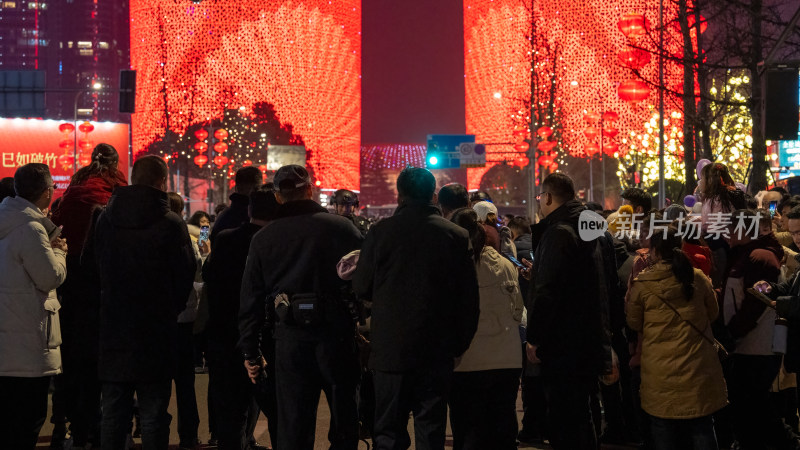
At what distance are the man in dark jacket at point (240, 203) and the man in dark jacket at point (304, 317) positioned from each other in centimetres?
134

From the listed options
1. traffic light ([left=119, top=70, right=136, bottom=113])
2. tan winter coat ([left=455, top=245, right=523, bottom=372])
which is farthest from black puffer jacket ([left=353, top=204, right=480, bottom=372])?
traffic light ([left=119, top=70, right=136, bottom=113])

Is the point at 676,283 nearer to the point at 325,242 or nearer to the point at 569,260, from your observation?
the point at 569,260

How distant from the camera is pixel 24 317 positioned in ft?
21.7

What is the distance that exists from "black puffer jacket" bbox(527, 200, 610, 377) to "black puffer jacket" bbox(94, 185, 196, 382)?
2.12 meters

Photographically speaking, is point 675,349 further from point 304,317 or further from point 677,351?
point 304,317

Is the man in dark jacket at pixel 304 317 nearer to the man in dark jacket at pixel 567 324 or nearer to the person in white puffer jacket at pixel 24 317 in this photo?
the man in dark jacket at pixel 567 324

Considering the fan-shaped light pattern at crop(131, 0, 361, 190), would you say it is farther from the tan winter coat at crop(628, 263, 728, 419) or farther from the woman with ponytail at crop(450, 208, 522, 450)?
the tan winter coat at crop(628, 263, 728, 419)

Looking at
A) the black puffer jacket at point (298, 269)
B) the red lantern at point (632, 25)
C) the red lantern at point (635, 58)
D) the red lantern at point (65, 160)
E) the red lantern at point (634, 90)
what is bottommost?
the black puffer jacket at point (298, 269)

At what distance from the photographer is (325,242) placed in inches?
232

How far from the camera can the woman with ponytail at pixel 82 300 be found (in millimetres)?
7582

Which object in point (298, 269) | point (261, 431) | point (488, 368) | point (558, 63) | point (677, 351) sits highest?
point (558, 63)

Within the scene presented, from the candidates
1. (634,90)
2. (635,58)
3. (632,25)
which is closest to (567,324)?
(635,58)

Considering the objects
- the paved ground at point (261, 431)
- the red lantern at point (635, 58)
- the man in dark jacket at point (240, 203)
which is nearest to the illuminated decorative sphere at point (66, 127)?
the red lantern at point (635, 58)

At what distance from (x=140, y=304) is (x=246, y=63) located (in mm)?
83311
